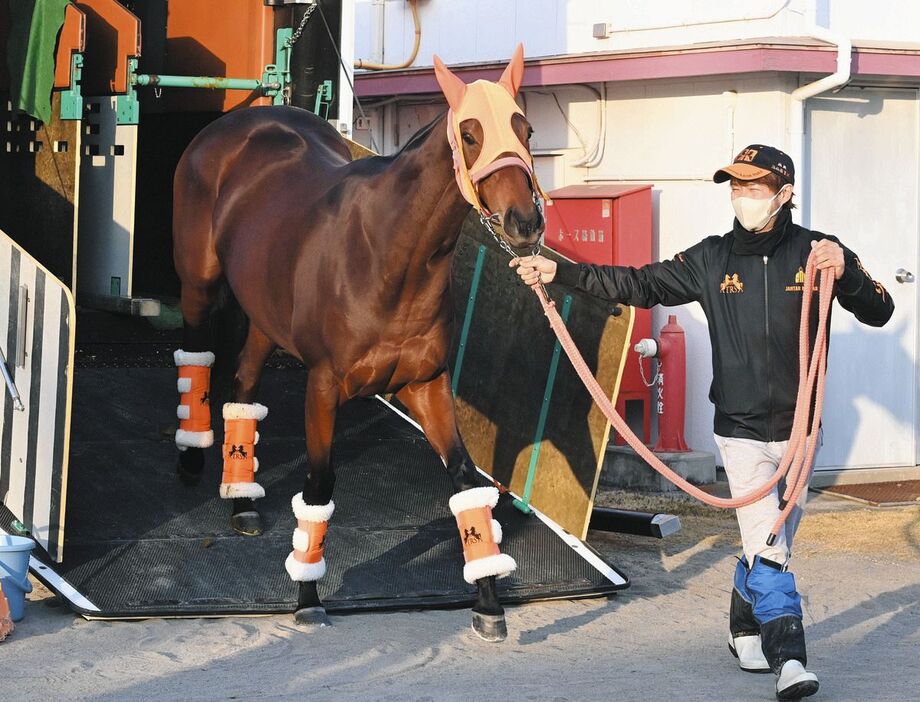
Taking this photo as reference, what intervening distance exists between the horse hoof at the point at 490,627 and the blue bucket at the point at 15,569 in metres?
1.78

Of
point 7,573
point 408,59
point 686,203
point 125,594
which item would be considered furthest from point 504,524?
point 408,59

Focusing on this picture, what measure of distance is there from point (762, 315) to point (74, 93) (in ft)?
13.2

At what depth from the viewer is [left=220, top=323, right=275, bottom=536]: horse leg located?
22.8ft

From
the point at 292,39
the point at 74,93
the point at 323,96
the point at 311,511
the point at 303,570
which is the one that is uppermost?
the point at 292,39

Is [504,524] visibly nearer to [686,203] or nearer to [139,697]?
[139,697]

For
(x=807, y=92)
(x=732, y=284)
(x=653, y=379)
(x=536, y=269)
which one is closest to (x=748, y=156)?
(x=732, y=284)

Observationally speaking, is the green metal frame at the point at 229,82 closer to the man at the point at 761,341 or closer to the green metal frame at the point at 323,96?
the green metal frame at the point at 323,96

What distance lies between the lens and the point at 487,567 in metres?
5.72

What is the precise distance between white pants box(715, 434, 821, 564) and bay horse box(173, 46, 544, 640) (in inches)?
37.5

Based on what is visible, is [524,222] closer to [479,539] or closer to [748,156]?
[748,156]

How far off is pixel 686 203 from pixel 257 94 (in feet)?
11.0

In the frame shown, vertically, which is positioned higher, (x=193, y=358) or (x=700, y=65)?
(x=700, y=65)

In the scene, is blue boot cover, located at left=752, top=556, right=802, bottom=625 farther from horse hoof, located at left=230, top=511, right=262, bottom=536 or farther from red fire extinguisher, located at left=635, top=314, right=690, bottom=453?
red fire extinguisher, located at left=635, top=314, right=690, bottom=453

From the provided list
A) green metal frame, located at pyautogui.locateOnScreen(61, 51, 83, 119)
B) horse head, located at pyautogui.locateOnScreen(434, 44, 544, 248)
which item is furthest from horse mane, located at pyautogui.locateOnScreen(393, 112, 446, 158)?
green metal frame, located at pyautogui.locateOnScreen(61, 51, 83, 119)
